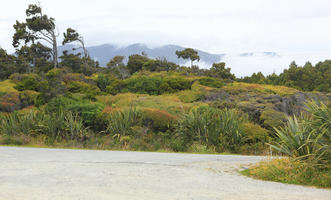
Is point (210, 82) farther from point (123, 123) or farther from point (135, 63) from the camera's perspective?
point (135, 63)

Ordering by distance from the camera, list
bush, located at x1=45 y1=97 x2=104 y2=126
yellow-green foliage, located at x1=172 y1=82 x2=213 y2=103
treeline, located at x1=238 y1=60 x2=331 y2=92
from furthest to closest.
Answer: treeline, located at x1=238 y1=60 x2=331 y2=92
yellow-green foliage, located at x1=172 y1=82 x2=213 y2=103
bush, located at x1=45 y1=97 x2=104 y2=126

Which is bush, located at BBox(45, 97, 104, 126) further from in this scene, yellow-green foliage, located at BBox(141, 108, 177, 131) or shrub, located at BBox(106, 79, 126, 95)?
shrub, located at BBox(106, 79, 126, 95)

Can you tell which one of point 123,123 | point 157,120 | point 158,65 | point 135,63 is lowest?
point 123,123

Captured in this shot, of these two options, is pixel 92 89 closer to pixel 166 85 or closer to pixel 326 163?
pixel 166 85

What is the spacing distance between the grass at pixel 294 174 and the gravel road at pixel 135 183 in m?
0.40

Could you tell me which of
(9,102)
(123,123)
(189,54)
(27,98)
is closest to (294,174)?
(123,123)

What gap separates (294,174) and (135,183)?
3593 millimetres

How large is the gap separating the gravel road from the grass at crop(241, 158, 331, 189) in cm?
40

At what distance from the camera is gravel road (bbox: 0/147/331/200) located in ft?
18.9

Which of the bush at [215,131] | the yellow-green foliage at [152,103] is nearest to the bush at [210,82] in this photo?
the yellow-green foliage at [152,103]

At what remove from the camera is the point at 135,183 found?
6680mm

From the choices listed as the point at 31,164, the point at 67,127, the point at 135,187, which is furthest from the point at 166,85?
the point at 135,187

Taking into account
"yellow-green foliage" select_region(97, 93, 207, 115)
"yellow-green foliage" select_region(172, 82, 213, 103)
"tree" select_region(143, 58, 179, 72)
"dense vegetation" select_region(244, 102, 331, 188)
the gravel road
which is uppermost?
"tree" select_region(143, 58, 179, 72)

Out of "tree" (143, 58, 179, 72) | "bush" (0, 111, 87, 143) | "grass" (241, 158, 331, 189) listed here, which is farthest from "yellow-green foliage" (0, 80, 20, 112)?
"tree" (143, 58, 179, 72)
